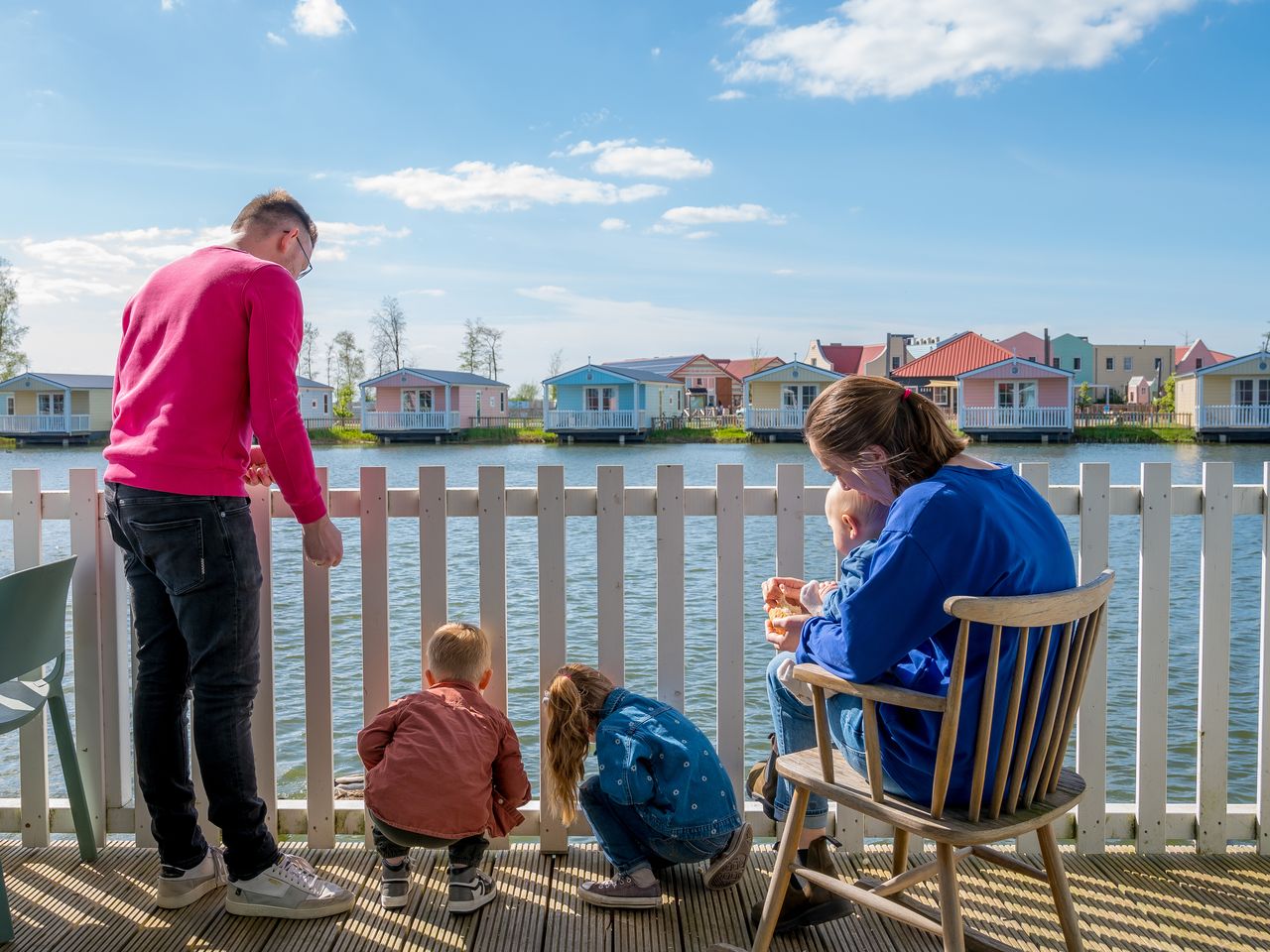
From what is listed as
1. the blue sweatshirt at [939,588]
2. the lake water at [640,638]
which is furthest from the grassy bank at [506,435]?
the blue sweatshirt at [939,588]

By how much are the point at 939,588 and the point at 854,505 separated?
52 centimetres

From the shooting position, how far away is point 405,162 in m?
84.6

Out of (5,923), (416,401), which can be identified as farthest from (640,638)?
(416,401)

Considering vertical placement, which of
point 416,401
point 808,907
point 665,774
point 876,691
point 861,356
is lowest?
point 808,907

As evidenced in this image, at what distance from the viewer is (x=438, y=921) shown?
7.77ft

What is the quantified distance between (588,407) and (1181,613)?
42.3 m

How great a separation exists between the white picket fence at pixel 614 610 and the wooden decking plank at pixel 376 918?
288 mm

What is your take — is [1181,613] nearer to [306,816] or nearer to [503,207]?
[306,816]

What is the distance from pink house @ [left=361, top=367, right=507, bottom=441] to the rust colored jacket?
162 ft

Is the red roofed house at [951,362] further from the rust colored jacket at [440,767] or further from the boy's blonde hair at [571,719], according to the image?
the rust colored jacket at [440,767]

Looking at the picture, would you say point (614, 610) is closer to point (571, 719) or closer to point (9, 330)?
point (571, 719)

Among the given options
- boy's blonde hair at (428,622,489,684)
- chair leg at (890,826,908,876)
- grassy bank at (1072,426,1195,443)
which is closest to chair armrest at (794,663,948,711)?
chair leg at (890,826,908,876)

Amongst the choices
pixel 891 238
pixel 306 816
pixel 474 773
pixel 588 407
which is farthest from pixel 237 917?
pixel 891 238

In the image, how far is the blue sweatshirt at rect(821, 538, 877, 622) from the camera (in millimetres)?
1776
